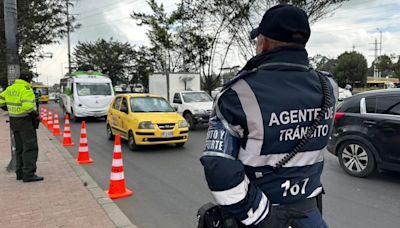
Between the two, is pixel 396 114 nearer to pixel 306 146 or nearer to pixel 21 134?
pixel 306 146

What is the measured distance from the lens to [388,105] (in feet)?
19.8

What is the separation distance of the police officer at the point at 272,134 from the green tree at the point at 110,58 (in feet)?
180

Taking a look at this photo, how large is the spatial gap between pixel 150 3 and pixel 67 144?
2324 centimetres

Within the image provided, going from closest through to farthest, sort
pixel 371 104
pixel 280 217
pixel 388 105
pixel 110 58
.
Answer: pixel 280 217 < pixel 388 105 < pixel 371 104 < pixel 110 58

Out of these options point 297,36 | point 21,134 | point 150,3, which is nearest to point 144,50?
point 150,3

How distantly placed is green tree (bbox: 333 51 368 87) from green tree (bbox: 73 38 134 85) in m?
38.6

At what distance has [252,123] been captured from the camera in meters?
1.57

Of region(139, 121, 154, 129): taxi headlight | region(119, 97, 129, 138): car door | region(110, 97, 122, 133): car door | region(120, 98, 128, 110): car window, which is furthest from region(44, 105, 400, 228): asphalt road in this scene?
region(120, 98, 128, 110): car window

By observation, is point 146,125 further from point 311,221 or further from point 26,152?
point 311,221

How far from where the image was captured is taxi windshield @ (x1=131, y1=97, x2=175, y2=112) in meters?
10.2

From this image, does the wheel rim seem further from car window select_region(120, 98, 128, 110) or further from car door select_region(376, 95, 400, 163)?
car window select_region(120, 98, 128, 110)

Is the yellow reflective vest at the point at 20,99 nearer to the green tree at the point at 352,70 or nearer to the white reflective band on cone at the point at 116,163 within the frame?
the white reflective band on cone at the point at 116,163

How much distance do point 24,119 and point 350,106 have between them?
610cm

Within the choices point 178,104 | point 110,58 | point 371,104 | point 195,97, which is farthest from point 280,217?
point 110,58
